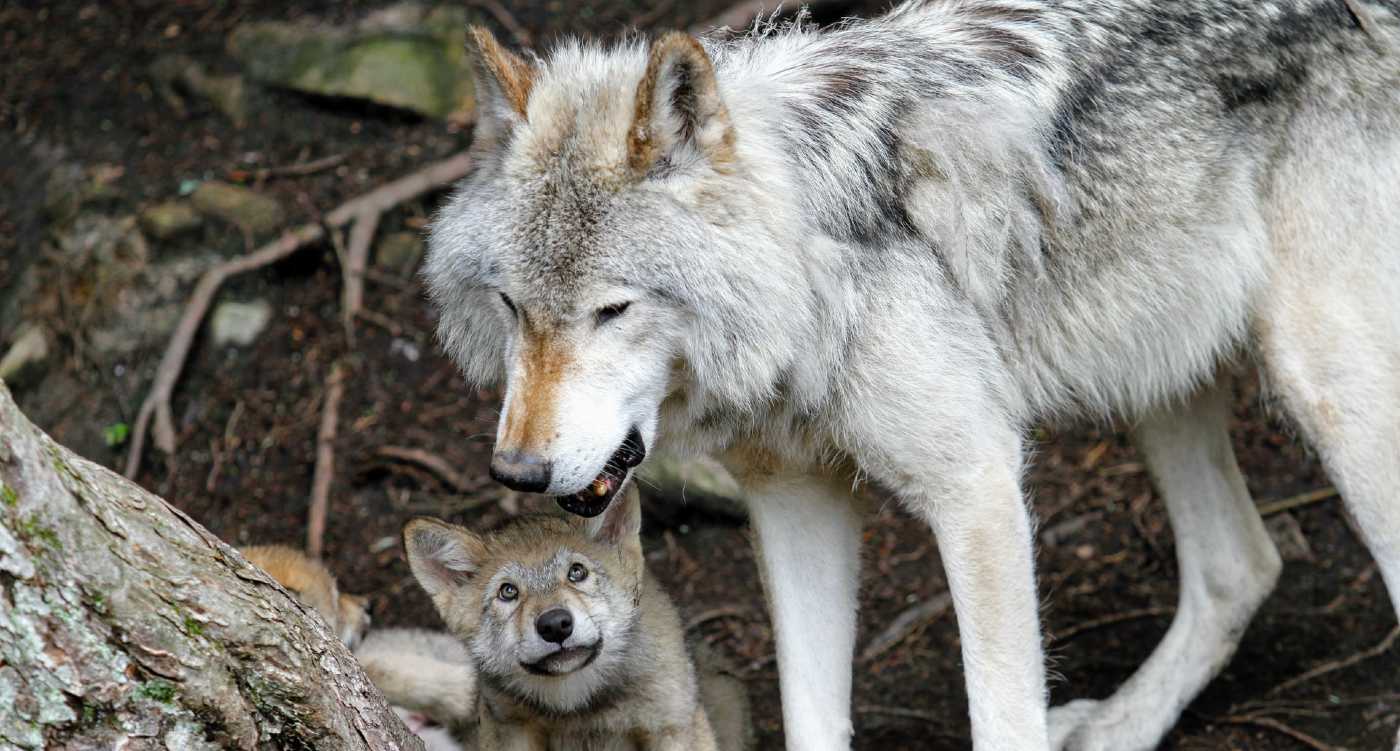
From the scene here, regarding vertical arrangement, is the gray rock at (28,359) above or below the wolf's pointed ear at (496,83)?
below

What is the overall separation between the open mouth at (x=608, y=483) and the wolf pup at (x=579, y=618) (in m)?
0.38

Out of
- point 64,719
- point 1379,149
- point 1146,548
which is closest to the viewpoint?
point 64,719

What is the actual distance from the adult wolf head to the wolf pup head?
16.5 inches

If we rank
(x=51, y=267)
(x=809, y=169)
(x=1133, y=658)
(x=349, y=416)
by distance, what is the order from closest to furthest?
(x=809, y=169) < (x=1133, y=658) < (x=349, y=416) < (x=51, y=267)

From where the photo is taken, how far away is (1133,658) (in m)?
6.04

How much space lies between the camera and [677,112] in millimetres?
3596

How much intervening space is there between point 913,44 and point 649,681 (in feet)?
6.70

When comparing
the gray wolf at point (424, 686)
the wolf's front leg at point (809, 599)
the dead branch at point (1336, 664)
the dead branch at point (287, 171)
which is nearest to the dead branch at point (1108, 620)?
the dead branch at point (1336, 664)

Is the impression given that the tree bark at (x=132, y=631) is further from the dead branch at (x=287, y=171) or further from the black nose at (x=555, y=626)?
the dead branch at (x=287, y=171)

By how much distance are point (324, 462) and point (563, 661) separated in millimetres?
3582

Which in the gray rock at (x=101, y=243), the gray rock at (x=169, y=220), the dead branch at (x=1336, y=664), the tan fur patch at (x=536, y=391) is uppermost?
the tan fur patch at (x=536, y=391)

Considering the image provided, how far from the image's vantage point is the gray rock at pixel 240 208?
26.2 ft

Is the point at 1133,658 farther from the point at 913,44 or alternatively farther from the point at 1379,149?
the point at 913,44

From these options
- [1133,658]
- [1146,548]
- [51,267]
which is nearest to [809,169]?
[1133,658]
